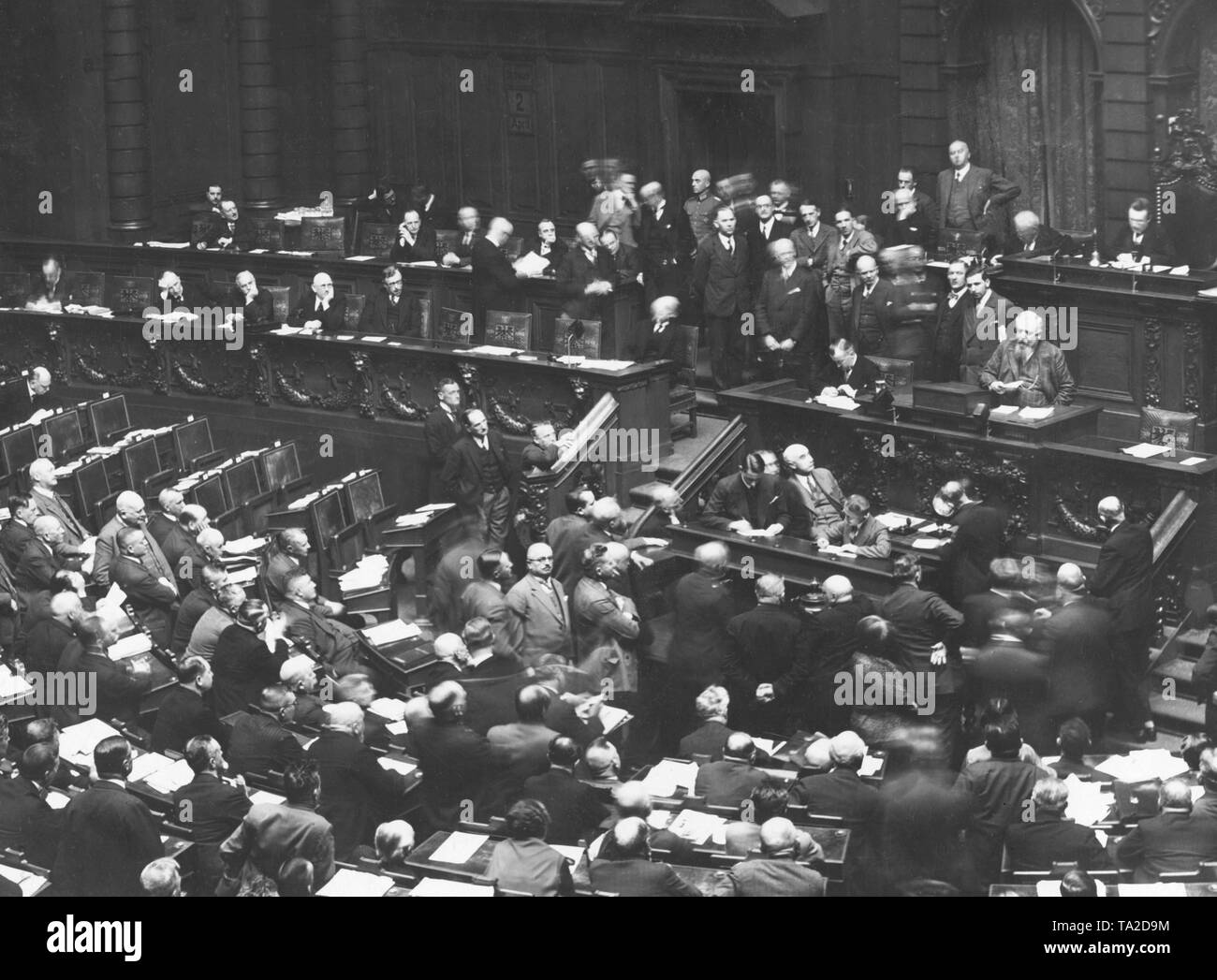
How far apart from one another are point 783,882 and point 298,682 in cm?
345

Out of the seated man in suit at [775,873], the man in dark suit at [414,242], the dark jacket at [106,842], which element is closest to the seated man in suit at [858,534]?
the seated man in suit at [775,873]

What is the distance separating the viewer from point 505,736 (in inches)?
440

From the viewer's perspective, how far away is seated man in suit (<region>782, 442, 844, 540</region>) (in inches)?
538

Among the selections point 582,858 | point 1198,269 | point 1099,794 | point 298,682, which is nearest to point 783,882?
point 582,858

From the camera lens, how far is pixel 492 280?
Answer: 17203 mm

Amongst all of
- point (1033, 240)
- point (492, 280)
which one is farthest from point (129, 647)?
point (1033, 240)

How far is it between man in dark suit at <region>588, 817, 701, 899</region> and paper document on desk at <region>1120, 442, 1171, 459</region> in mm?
5266

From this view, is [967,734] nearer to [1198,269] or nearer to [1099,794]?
[1099,794]

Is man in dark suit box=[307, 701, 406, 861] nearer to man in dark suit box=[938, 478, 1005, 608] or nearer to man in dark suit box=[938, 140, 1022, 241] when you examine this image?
man in dark suit box=[938, 478, 1005, 608]

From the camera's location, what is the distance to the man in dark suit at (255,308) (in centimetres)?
1823

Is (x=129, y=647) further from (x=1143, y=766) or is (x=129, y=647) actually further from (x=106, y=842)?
(x=1143, y=766)

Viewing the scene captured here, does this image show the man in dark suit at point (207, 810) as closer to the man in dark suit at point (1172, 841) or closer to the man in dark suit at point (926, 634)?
the man in dark suit at point (926, 634)

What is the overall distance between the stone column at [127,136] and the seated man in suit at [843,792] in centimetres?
1377
